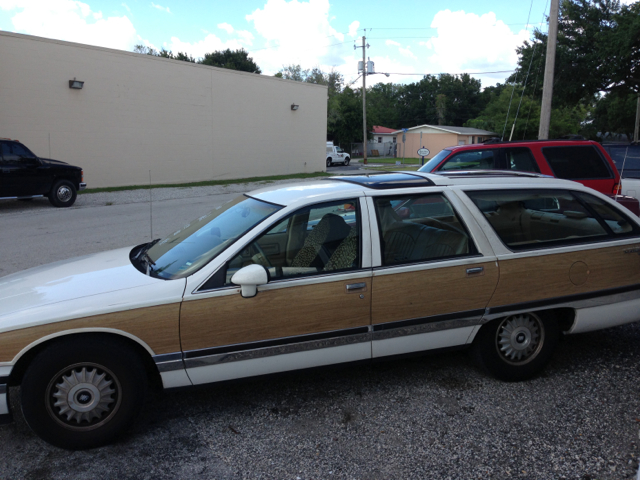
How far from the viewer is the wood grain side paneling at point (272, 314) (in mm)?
3258

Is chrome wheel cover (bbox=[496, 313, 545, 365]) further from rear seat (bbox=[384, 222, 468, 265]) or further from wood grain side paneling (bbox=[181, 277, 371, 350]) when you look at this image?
wood grain side paneling (bbox=[181, 277, 371, 350])

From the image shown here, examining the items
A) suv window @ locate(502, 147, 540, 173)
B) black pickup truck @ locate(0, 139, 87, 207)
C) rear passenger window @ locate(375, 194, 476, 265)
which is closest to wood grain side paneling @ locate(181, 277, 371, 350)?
rear passenger window @ locate(375, 194, 476, 265)

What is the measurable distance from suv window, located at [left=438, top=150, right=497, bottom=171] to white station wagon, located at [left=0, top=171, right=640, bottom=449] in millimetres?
3844

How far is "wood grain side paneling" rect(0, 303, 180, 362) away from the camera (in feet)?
9.68

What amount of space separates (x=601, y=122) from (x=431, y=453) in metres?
65.6

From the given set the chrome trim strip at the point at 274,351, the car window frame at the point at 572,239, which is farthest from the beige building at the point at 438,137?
the chrome trim strip at the point at 274,351

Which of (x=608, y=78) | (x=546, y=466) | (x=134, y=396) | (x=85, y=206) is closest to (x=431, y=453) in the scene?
(x=546, y=466)

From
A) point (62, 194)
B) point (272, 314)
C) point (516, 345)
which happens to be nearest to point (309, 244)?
point (272, 314)

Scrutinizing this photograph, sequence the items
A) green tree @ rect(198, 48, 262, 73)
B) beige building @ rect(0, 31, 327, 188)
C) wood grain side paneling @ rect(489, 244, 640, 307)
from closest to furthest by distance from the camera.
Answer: wood grain side paneling @ rect(489, 244, 640, 307) → beige building @ rect(0, 31, 327, 188) → green tree @ rect(198, 48, 262, 73)

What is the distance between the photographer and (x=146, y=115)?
76.2 ft

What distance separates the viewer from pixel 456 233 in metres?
3.96

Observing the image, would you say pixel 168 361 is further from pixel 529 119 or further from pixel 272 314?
pixel 529 119

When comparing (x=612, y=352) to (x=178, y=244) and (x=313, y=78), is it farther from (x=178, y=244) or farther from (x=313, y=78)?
(x=313, y=78)

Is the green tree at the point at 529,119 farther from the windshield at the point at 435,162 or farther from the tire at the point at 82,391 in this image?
the tire at the point at 82,391
